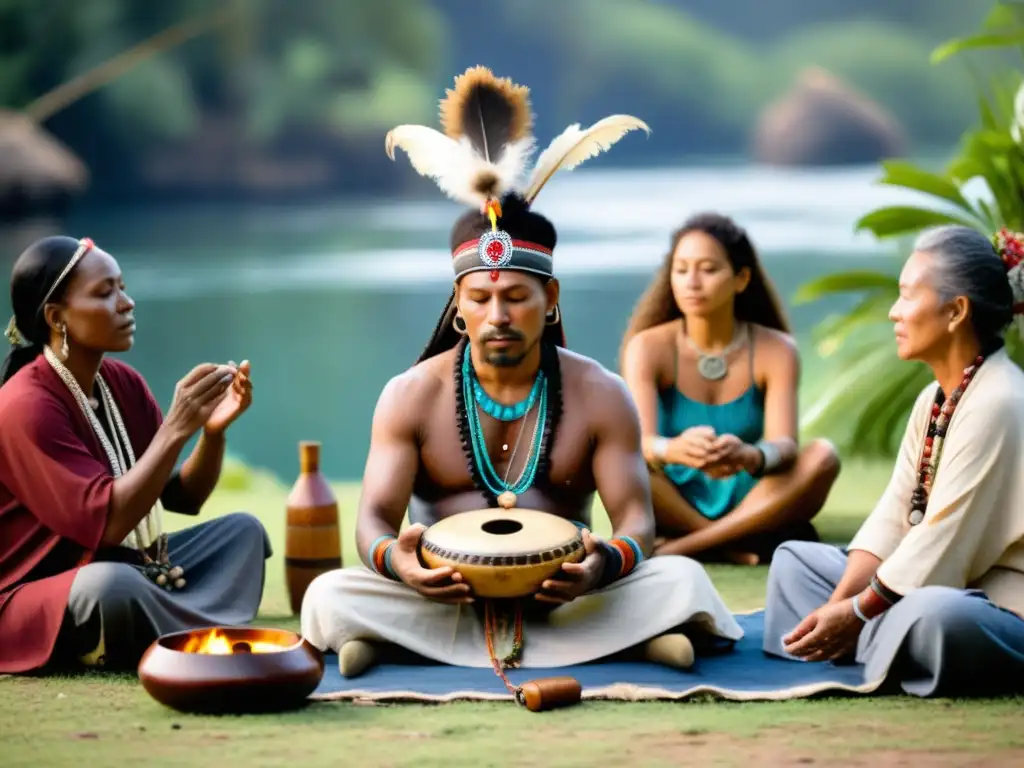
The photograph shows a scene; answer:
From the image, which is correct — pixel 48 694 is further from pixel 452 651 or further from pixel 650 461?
pixel 650 461

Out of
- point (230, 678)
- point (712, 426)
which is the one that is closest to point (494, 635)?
point (230, 678)

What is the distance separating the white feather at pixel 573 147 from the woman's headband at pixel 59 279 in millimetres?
1127

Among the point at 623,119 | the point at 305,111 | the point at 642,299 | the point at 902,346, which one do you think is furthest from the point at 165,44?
the point at 902,346

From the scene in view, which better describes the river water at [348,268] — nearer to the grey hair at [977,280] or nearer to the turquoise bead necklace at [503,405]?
the turquoise bead necklace at [503,405]

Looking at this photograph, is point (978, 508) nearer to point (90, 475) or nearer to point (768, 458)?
point (768, 458)

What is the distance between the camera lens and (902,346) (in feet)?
12.2

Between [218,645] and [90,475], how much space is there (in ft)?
2.09

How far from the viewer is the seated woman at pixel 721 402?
526 centimetres

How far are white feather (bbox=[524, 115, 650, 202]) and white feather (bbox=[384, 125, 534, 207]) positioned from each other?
0.13 feet

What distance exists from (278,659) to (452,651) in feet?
1.93

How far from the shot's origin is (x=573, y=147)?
400cm

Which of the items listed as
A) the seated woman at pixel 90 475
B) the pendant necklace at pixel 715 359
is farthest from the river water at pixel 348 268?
the seated woman at pixel 90 475

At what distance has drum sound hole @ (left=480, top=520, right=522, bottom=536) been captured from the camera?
373 cm

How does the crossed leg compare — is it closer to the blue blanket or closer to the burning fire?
the blue blanket
